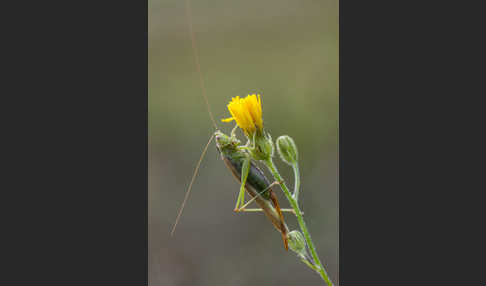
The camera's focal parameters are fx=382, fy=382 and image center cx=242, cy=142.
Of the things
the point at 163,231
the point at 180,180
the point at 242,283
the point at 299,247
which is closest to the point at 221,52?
the point at 180,180

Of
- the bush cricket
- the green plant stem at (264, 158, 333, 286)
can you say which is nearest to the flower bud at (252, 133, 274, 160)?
the green plant stem at (264, 158, 333, 286)

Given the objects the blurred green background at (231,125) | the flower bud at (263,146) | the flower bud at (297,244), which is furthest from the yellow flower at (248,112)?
the blurred green background at (231,125)

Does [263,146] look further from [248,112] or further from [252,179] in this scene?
[252,179]

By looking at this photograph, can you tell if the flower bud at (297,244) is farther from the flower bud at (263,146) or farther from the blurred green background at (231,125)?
the blurred green background at (231,125)

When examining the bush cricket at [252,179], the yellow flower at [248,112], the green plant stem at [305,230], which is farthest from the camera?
the bush cricket at [252,179]

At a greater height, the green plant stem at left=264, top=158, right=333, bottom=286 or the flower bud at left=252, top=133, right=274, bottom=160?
the flower bud at left=252, top=133, right=274, bottom=160

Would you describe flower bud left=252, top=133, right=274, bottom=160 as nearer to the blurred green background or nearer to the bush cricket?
the bush cricket

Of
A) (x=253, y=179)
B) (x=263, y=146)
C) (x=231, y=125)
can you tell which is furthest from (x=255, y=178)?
(x=231, y=125)
